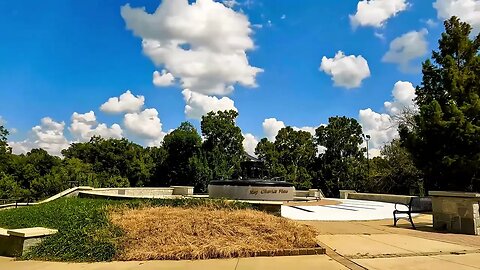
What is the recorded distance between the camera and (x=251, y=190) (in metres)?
19.1

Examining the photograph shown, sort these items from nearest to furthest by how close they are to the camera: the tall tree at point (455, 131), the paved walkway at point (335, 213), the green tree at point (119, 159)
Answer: the tall tree at point (455, 131) → the paved walkway at point (335, 213) → the green tree at point (119, 159)

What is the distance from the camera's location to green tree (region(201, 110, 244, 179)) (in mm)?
43531

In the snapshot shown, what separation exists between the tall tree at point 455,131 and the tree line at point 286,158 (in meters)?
0.04

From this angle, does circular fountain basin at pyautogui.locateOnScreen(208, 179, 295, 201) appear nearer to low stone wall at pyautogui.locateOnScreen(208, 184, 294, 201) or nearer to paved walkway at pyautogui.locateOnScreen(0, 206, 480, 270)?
low stone wall at pyautogui.locateOnScreen(208, 184, 294, 201)

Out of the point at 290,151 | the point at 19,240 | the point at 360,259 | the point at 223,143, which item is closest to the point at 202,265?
the point at 360,259

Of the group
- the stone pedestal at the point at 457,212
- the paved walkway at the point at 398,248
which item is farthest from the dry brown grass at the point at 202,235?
the stone pedestal at the point at 457,212

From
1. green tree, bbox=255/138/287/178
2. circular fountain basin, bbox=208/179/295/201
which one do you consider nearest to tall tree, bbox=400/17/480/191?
circular fountain basin, bbox=208/179/295/201

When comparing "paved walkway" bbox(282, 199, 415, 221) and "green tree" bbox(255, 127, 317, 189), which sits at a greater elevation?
"green tree" bbox(255, 127, 317, 189)

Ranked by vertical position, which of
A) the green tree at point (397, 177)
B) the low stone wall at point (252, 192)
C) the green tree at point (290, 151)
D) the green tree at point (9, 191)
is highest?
the green tree at point (290, 151)

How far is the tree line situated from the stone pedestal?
1235 mm

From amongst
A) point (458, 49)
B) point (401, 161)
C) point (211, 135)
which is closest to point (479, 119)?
point (458, 49)

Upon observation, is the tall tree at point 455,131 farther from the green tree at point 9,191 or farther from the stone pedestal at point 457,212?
the green tree at point 9,191

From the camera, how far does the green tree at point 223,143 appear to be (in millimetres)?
43531

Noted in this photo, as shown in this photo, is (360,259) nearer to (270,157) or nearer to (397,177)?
(397,177)
